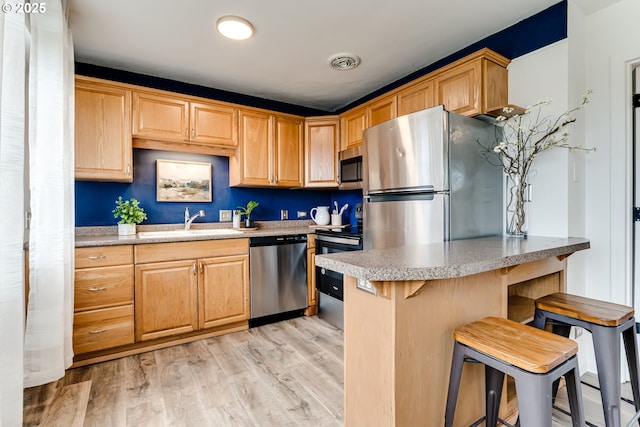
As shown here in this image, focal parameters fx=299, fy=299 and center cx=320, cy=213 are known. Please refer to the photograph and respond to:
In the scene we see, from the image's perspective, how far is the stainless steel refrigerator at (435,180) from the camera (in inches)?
80.1

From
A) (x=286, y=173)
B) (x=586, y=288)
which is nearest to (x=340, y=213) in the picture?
(x=286, y=173)

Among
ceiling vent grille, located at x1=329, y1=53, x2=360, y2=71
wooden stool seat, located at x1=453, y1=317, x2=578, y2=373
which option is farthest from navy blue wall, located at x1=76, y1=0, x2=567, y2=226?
wooden stool seat, located at x1=453, y1=317, x2=578, y2=373

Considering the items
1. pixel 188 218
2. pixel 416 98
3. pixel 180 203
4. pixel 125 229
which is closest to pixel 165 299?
pixel 125 229

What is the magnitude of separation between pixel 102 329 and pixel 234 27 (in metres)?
2.42

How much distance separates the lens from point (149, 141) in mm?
2793

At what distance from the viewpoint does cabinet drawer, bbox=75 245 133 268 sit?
7.14ft

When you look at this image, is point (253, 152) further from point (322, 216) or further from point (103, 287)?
point (103, 287)

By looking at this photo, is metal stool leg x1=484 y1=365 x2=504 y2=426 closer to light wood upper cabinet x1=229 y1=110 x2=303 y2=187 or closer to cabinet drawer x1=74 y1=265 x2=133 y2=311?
cabinet drawer x1=74 y1=265 x2=133 y2=311

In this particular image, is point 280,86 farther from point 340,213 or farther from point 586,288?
point 586,288

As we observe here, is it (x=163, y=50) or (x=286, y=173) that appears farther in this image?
(x=286, y=173)

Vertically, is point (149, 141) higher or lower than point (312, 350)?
higher

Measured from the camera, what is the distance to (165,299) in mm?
2498

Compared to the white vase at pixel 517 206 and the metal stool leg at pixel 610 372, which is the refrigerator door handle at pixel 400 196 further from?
the metal stool leg at pixel 610 372

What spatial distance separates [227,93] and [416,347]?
3.19 metres
